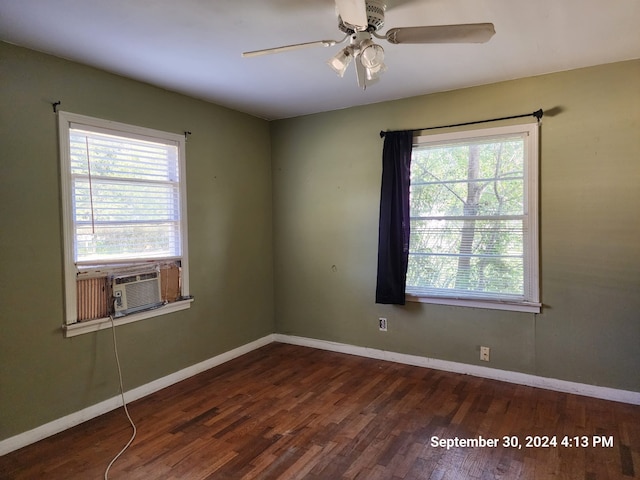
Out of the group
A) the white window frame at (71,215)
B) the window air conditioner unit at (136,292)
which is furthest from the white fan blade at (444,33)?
the window air conditioner unit at (136,292)

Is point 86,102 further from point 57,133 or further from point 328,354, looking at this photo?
point 328,354

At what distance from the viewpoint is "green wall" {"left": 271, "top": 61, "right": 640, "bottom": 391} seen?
293 cm

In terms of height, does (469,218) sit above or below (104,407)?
above

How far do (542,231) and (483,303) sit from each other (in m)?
0.76

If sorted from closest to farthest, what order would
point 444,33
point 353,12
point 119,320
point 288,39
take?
1. point 353,12
2. point 444,33
3. point 288,39
4. point 119,320

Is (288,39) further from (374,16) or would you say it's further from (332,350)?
(332,350)

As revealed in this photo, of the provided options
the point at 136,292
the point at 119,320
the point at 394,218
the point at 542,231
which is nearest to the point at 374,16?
the point at 394,218

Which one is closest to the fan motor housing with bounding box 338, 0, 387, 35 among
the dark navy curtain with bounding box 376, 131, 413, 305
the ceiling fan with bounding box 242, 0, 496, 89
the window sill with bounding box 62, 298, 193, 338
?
the ceiling fan with bounding box 242, 0, 496, 89

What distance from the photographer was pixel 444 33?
1871mm

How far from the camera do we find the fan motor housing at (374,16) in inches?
76.9

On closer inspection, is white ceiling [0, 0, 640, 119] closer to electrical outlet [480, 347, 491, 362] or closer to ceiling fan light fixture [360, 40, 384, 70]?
ceiling fan light fixture [360, 40, 384, 70]

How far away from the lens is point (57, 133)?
2664 mm

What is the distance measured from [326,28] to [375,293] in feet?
8.08

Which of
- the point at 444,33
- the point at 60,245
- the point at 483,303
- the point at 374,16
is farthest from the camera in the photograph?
the point at 483,303
